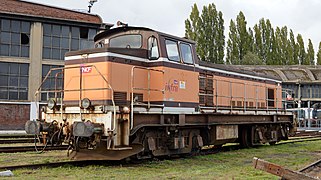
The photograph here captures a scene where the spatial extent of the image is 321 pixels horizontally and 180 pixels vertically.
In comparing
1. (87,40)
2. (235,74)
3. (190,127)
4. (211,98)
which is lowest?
(190,127)

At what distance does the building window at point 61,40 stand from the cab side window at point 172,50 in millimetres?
21587

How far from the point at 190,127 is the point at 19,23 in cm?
2221

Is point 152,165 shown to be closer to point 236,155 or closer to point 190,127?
point 190,127

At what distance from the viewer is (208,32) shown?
57.4 meters

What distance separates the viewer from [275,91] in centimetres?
1805

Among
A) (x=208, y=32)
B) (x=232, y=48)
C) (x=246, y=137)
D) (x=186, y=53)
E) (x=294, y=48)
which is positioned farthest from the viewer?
(x=294, y=48)

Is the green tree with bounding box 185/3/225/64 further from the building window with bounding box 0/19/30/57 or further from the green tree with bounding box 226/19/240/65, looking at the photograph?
the building window with bounding box 0/19/30/57

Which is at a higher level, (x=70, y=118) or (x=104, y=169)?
(x=70, y=118)

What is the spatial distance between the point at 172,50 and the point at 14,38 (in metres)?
21.9

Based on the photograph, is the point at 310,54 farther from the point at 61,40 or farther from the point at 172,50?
the point at 172,50

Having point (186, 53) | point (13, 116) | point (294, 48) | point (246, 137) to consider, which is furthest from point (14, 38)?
point (294, 48)

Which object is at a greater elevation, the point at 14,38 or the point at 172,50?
the point at 14,38

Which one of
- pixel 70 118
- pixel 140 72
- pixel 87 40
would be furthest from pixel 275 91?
pixel 87 40

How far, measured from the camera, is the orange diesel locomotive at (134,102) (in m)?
9.48
